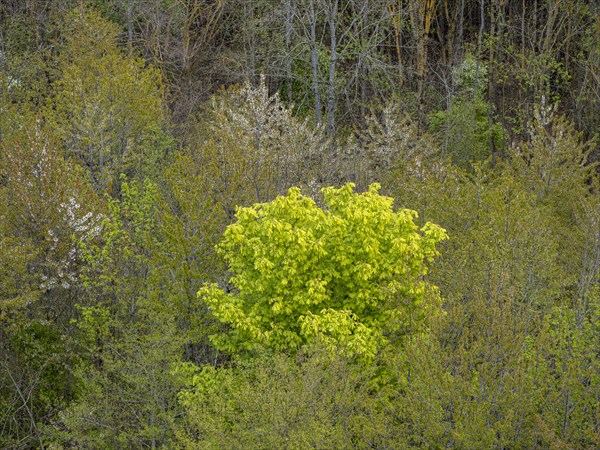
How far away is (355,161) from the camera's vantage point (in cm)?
2452

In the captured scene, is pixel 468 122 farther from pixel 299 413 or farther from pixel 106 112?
pixel 299 413

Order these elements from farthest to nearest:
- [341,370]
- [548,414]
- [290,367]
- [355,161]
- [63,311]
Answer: [355,161] → [63,311] → [290,367] → [341,370] → [548,414]

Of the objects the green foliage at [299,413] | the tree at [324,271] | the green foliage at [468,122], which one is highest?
the tree at [324,271]

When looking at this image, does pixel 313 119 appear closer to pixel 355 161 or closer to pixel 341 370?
pixel 355 161

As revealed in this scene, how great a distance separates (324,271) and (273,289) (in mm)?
1079

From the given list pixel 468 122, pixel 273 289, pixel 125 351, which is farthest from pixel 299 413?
pixel 468 122

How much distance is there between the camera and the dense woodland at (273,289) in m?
11.6

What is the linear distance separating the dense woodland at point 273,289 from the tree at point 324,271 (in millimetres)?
57

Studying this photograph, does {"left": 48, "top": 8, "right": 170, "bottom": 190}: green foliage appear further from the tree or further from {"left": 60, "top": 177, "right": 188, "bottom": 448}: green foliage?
the tree

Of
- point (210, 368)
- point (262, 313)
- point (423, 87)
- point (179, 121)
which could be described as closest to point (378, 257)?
point (262, 313)

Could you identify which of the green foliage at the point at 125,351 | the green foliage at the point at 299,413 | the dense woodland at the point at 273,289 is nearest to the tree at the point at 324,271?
the dense woodland at the point at 273,289

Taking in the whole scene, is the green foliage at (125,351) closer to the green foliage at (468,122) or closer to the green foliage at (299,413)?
the green foliage at (299,413)

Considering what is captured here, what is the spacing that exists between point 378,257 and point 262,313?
2.51 m

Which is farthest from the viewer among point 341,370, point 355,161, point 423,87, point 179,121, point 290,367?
point 423,87
